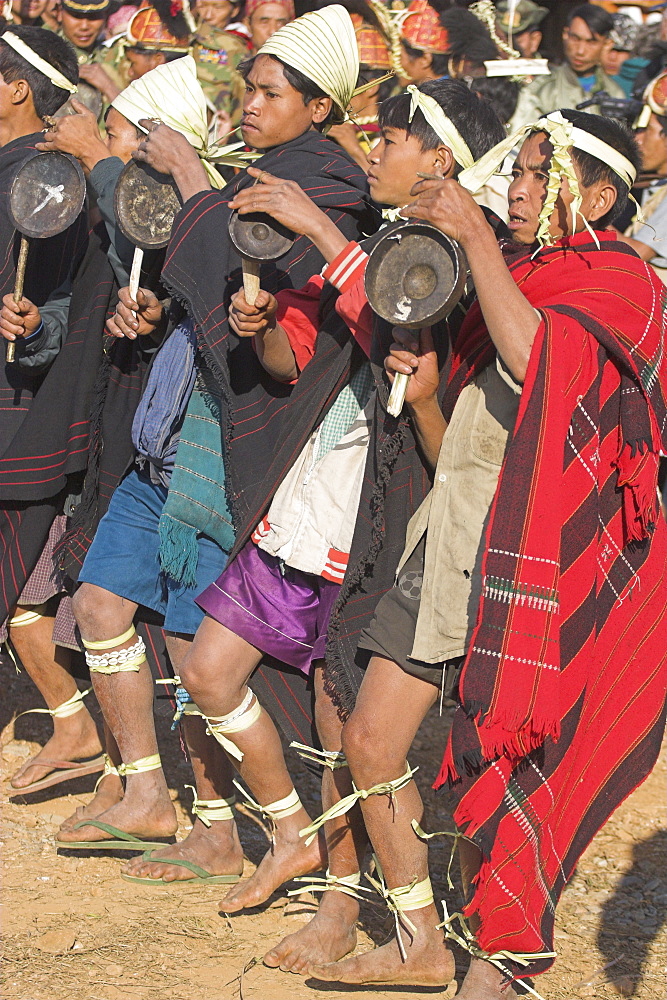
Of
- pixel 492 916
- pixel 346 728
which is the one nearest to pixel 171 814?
pixel 346 728

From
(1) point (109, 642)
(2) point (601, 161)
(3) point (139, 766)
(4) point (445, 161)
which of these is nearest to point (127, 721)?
(3) point (139, 766)

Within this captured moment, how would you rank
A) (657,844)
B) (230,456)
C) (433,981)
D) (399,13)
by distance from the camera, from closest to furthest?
(433,981)
(230,456)
(657,844)
(399,13)

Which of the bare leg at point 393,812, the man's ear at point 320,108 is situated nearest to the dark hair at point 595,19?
the man's ear at point 320,108

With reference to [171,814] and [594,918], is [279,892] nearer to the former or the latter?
[171,814]

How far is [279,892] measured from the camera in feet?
13.3

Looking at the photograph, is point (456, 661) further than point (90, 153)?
No

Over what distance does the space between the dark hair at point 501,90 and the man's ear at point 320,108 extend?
2.71 meters

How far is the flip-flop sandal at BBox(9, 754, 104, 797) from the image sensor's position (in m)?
4.52

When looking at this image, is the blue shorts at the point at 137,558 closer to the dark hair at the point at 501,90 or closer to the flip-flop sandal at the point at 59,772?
the flip-flop sandal at the point at 59,772

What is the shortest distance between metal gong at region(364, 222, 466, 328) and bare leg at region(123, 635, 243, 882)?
156cm

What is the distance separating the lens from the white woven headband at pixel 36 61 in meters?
4.46

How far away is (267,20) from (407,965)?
5.64 metres

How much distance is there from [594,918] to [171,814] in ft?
4.85

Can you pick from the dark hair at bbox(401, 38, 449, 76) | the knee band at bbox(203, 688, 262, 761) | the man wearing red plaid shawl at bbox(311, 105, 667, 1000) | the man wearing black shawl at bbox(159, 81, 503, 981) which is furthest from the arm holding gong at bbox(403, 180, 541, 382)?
→ the dark hair at bbox(401, 38, 449, 76)
